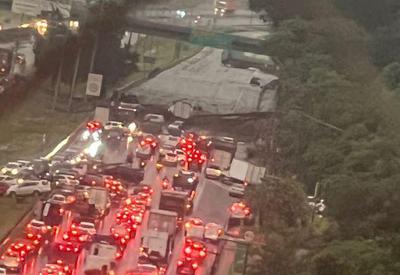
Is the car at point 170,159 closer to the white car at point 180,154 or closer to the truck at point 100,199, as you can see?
the white car at point 180,154

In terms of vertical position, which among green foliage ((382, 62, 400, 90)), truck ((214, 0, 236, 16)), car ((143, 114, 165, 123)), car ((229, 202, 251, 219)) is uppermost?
truck ((214, 0, 236, 16))

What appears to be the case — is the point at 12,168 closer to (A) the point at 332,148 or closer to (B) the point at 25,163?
(B) the point at 25,163

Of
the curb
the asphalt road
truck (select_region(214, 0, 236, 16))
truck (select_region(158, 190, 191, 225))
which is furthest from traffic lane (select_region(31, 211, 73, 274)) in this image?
truck (select_region(214, 0, 236, 16))

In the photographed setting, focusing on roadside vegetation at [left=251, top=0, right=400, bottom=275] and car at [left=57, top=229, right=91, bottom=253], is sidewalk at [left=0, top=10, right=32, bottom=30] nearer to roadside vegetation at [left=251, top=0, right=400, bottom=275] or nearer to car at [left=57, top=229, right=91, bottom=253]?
car at [left=57, top=229, right=91, bottom=253]

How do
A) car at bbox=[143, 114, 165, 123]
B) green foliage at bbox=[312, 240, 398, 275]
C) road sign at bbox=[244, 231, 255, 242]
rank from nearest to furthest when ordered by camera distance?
green foliage at bbox=[312, 240, 398, 275] < road sign at bbox=[244, 231, 255, 242] < car at bbox=[143, 114, 165, 123]

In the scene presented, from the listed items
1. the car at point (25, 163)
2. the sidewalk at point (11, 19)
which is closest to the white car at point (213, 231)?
the car at point (25, 163)

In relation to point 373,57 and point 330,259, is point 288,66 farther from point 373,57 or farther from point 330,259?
point 330,259

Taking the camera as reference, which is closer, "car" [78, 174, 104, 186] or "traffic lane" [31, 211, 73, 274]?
"traffic lane" [31, 211, 73, 274]

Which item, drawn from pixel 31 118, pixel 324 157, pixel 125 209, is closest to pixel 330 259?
pixel 324 157
